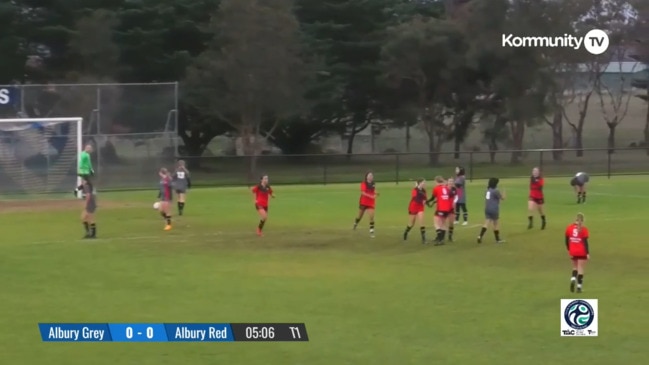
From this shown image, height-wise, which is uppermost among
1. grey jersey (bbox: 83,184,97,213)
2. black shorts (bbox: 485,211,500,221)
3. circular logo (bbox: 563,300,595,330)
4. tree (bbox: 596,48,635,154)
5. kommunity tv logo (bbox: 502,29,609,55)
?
kommunity tv logo (bbox: 502,29,609,55)

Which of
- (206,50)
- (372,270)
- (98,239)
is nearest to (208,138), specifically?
(206,50)

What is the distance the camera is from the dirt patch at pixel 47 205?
114ft

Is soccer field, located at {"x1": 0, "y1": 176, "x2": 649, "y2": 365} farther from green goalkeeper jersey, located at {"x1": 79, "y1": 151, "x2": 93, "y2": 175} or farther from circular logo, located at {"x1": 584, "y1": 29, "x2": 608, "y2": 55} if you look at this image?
circular logo, located at {"x1": 584, "y1": 29, "x2": 608, "y2": 55}

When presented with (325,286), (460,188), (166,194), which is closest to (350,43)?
(460,188)

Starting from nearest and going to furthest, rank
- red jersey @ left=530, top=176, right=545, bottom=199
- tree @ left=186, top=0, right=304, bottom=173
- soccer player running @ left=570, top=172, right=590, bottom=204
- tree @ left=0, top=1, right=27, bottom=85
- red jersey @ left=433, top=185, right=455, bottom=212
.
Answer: red jersey @ left=433, top=185, right=455, bottom=212 < red jersey @ left=530, top=176, right=545, bottom=199 < soccer player running @ left=570, top=172, right=590, bottom=204 < tree @ left=186, top=0, right=304, bottom=173 < tree @ left=0, top=1, right=27, bottom=85

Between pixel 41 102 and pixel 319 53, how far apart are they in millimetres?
21445

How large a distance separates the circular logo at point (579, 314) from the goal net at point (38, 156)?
2692cm

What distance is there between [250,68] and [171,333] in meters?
38.5

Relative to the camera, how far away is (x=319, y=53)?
59.1 m

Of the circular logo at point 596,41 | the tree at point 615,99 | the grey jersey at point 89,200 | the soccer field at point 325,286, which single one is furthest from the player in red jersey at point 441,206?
the tree at point 615,99

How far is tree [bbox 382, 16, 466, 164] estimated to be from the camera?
5997 centimetres

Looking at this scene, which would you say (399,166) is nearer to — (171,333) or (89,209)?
(89,209)

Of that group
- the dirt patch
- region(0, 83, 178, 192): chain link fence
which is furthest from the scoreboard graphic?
region(0, 83, 178, 192): chain link fence

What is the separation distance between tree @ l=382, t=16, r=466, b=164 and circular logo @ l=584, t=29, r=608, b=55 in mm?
8662
